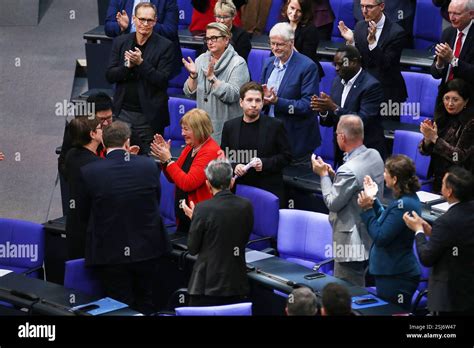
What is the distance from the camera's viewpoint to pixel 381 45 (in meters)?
8.70

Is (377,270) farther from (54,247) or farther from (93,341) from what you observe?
(54,247)

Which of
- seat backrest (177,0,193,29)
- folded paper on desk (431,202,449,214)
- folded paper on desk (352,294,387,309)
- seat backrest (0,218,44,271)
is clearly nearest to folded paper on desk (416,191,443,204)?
folded paper on desk (431,202,449,214)

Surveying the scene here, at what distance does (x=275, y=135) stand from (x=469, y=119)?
136cm

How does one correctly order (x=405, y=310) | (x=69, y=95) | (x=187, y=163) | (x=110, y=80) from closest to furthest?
(x=405, y=310) < (x=187, y=163) < (x=110, y=80) < (x=69, y=95)

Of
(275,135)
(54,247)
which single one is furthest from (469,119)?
(54,247)

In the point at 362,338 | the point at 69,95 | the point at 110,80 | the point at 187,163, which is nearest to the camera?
the point at 362,338

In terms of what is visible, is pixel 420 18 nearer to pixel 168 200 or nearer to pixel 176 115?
pixel 176 115

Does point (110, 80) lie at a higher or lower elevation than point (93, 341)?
higher

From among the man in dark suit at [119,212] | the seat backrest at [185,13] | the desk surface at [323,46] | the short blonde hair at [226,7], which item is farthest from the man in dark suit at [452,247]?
the seat backrest at [185,13]

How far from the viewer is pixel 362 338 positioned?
19.2ft

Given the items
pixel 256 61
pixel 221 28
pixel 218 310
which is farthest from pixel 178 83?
pixel 218 310

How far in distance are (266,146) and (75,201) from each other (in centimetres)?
144

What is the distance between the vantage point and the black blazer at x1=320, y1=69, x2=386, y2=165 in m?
8.04

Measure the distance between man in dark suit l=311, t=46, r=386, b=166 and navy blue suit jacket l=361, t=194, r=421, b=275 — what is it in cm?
160
